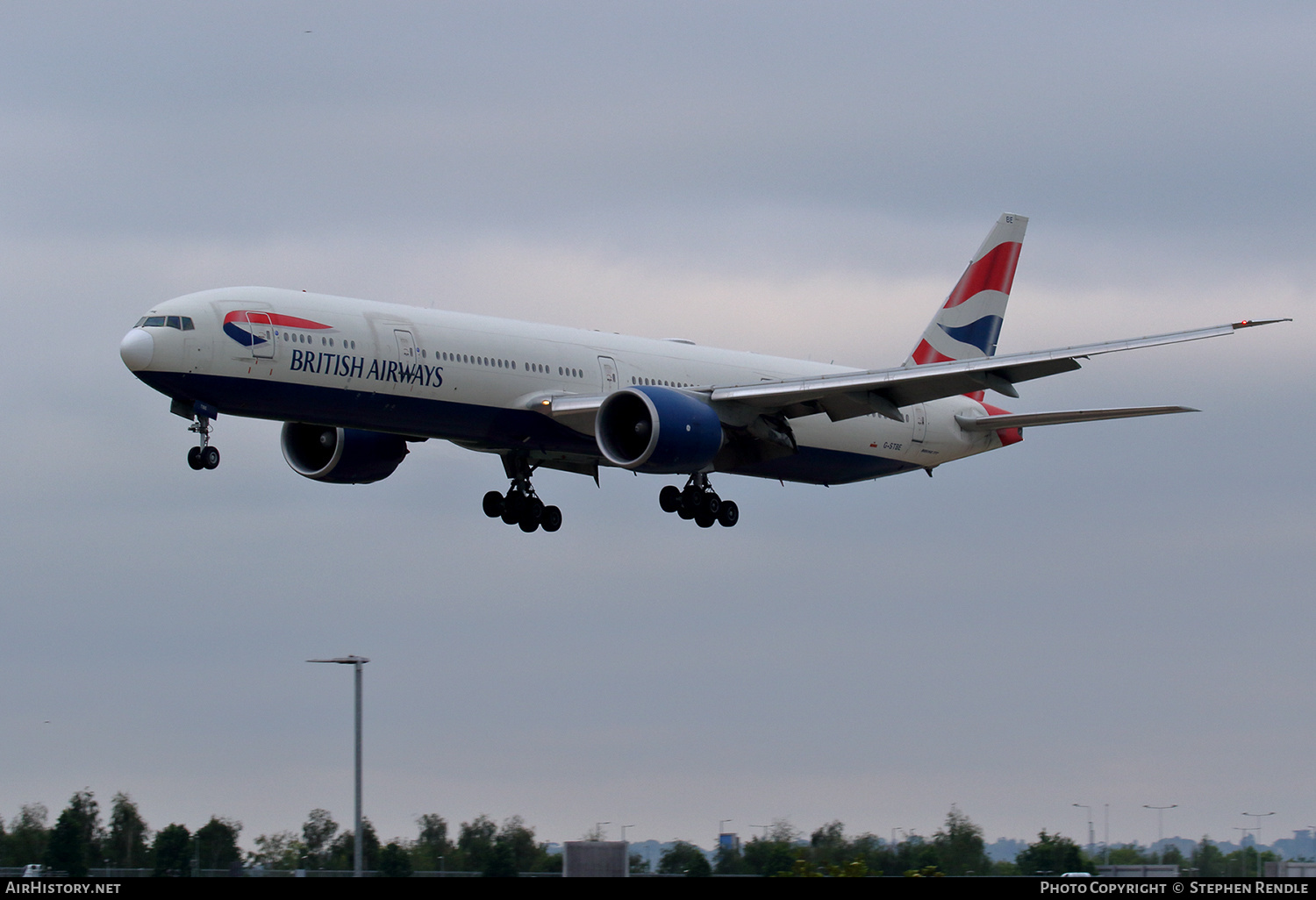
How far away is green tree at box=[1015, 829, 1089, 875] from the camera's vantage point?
207 ft

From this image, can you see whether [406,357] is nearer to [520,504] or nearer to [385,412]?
[385,412]

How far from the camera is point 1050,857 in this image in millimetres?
64688

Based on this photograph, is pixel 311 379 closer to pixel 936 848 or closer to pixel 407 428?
pixel 407 428

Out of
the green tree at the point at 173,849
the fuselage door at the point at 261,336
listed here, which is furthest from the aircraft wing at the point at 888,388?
the green tree at the point at 173,849

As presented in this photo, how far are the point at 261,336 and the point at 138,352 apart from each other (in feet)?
9.52

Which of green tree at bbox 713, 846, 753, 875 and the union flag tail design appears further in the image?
the union flag tail design

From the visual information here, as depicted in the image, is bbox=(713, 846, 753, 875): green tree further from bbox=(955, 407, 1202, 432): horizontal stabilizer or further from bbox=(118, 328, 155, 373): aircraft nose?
bbox=(118, 328, 155, 373): aircraft nose

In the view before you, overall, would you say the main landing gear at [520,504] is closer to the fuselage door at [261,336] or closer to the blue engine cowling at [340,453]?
the blue engine cowling at [340,453]

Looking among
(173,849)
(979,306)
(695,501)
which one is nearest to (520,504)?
(695,501)

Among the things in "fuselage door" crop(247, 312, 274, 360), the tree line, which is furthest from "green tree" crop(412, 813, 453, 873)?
"fuselage door" crop(247, 312, 274, 360)

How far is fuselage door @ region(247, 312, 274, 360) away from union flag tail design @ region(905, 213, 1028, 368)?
81.8ft

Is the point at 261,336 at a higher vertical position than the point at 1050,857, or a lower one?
higher

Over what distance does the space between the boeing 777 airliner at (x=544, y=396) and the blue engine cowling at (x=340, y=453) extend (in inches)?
2.0
